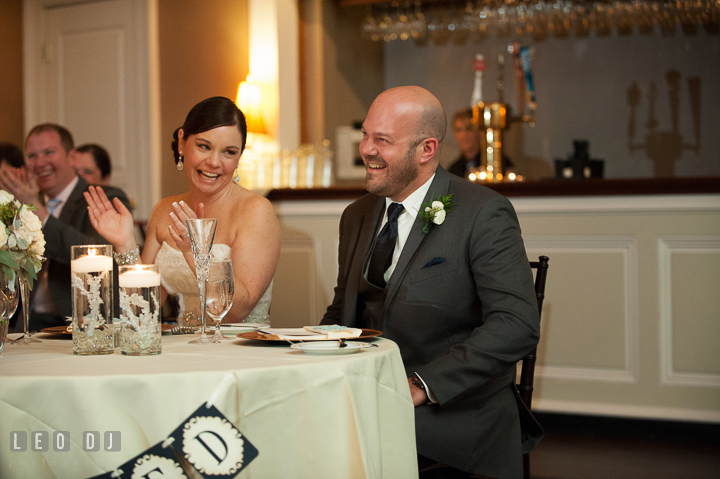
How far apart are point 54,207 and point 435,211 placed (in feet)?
6.78

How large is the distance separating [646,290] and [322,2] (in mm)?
3836

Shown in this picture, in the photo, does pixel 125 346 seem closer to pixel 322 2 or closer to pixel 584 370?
pixel 584 370

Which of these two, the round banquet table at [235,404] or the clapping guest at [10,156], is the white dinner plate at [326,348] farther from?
the clapping guest at [10,156]

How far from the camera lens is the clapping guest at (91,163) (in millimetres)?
3869

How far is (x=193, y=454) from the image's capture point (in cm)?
114

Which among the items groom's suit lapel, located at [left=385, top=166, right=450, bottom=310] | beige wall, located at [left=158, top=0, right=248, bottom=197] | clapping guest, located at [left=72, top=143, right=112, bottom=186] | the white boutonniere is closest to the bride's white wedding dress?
groom's suit lapel, located at [left=385, top=166, right=450, bottom=310]

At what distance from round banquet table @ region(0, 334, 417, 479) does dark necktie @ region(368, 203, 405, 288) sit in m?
0.64

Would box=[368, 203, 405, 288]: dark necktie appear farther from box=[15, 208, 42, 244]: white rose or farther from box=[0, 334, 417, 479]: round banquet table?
box=[15, 208, 42, 244]: white rose

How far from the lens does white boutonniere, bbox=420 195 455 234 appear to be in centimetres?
186

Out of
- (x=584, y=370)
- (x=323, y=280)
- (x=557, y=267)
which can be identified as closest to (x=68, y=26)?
(x=323, y=280)

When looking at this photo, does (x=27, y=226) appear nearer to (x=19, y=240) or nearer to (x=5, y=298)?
(x=19, y=240)

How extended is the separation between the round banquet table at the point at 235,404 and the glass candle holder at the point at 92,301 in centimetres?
4

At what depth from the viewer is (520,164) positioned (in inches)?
255

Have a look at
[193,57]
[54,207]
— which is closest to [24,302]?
[54,207]
